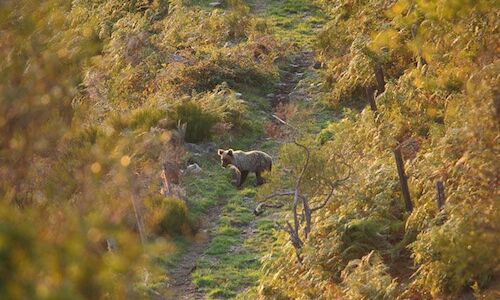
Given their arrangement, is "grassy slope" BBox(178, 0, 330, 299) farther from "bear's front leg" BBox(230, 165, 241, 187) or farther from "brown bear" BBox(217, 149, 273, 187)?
"brown bear" BBox(217, 149, 273, 187)

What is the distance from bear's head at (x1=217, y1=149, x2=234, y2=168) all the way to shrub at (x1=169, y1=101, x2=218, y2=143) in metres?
1.61

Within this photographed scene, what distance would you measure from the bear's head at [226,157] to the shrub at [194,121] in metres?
1.61

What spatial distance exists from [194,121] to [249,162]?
8.45 feet

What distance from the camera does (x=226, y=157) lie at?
675 inches

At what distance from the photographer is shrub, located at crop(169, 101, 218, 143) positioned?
18.9 meters

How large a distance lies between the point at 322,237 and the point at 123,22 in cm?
1550

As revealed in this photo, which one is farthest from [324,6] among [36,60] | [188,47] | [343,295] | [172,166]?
[36,60]

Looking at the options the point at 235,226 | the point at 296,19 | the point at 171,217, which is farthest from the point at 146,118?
the point at 296,19

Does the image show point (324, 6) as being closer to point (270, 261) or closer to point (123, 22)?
point (123, 22)

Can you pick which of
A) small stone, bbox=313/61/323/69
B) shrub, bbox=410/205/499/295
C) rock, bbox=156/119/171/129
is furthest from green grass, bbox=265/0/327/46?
shrub, bbox=410/205/499/295

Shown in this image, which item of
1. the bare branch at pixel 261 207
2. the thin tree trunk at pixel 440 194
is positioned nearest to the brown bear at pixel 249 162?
the bare branch at pixel 261 207

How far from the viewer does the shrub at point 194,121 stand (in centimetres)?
1886

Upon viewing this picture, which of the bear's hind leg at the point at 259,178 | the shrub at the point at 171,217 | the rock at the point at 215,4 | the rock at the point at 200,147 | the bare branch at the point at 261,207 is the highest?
the shrub at the point at 171,217

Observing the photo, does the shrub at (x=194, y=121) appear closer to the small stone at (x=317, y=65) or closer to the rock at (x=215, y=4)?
the small stone at (x=317, y=65)
